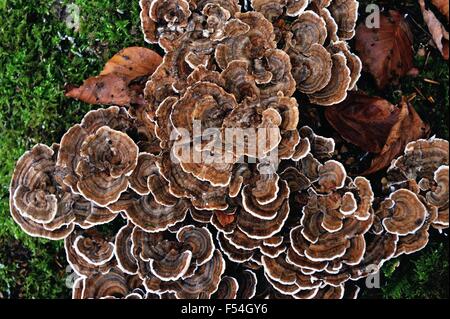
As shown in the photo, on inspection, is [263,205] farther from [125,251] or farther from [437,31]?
[437,31]

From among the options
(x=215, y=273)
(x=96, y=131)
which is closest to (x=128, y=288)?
(x=215, y=273)

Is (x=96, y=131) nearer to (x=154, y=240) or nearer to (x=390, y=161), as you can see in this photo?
(x=154, y=240)

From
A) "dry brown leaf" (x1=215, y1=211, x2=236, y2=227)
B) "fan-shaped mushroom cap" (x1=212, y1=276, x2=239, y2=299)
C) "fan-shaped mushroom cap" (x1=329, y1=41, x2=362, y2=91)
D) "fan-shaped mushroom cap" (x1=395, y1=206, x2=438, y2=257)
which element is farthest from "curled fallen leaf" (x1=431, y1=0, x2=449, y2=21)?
"fan-shaped mushroom cap" (x1=212, y1=276, x2=239, y2=299)

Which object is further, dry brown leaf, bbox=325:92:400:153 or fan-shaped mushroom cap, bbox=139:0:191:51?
dry brown leaf, bbox=325:92:400:153

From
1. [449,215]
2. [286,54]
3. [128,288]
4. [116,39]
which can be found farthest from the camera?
[116,39]

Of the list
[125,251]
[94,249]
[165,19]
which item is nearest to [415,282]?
[125,251]

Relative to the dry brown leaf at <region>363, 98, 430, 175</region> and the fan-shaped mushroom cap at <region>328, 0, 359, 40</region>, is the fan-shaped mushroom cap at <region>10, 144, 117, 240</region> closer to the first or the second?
the dry brown leaf at <region>363, 98, 430, 175</region>

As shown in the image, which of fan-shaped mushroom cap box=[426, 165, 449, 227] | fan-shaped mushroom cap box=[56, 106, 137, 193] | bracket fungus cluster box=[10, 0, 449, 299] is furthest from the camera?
fan-shaped mushroom cap box=[56, 106, 137, 193]
